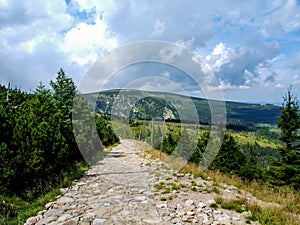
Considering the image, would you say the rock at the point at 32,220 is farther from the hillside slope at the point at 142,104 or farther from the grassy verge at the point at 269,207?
the hillside slope at the point at 142,104

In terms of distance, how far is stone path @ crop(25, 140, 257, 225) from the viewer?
6207mm

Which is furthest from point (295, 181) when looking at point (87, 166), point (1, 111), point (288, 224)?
point (1, 111)

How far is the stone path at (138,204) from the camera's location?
20.4ft

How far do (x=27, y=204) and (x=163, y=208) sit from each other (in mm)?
4776

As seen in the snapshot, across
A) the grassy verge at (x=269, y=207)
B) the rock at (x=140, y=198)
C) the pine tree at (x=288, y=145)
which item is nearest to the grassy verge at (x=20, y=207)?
the rock at (x=140, y=198)

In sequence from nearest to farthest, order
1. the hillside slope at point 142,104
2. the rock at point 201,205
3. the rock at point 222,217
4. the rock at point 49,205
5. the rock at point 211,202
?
the rock at point 222,217
the rock at point 201,205
the rock at point 211,202
the rock at point 49,205
the hillside slope at point 142,104

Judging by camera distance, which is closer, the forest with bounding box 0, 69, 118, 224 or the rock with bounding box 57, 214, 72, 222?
the rock with bounding box 57, 214, 72, 222

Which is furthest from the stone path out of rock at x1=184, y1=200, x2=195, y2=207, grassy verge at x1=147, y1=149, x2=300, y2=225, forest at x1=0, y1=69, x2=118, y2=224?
forest at x1=0, y1=69, x2=118, y2=224

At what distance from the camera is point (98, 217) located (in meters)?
6.38

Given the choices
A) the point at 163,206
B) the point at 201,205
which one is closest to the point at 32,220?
the point at 163,206

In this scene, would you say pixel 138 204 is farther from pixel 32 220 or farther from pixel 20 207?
pixel 20 207

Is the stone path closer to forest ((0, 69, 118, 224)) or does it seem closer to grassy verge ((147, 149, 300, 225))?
grassy verge ((147, 149, 300, 225))

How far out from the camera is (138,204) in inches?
294

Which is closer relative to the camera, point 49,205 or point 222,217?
point 222,217
